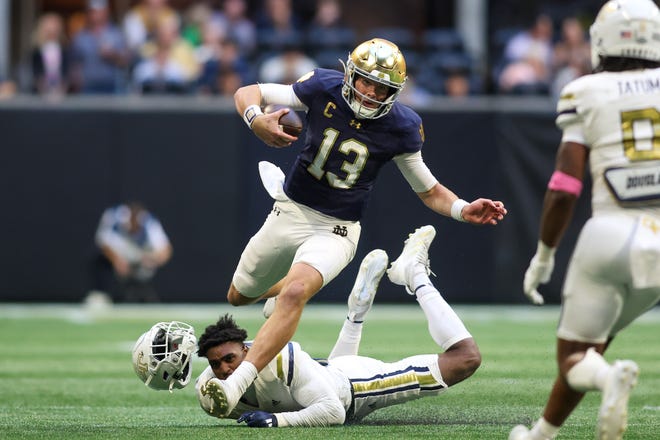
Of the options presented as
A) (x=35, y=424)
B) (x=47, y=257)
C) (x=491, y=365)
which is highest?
(x=35, y=424)

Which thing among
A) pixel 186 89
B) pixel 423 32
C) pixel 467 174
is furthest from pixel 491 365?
pixel 423 32

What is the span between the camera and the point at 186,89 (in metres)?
14.9

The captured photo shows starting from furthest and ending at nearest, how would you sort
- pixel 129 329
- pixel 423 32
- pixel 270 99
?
pixel 423 32 < pixel 129 329 < pixel 270 99

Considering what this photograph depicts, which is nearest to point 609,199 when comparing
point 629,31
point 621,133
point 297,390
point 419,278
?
point 621,133

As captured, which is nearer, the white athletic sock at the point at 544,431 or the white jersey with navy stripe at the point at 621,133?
the white jersey with navy stripe at the point at 621,133

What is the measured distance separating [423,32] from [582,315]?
48.8 ft

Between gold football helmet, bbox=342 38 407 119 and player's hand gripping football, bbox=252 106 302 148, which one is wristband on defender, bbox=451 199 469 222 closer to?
gold football helmet, bbox=342 38 407 119

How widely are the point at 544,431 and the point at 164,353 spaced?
6.89 ft

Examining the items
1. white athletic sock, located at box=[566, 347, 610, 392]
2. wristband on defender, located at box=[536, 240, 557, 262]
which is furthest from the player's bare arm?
white athletic sock, located at box=[566, 347, 610, 392]

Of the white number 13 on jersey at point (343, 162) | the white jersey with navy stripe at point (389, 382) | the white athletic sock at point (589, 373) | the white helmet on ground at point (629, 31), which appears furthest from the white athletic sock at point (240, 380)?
the white helmet on ground at point (629, 31)

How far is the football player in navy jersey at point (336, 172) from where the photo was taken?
247 inches

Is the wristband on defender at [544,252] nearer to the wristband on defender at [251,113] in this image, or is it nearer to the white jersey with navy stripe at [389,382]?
the white jersey with navy stripe at [389,382]

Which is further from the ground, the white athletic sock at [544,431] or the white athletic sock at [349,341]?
the white athletic sock at [544,431]

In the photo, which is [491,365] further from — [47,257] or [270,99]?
[47,257]
